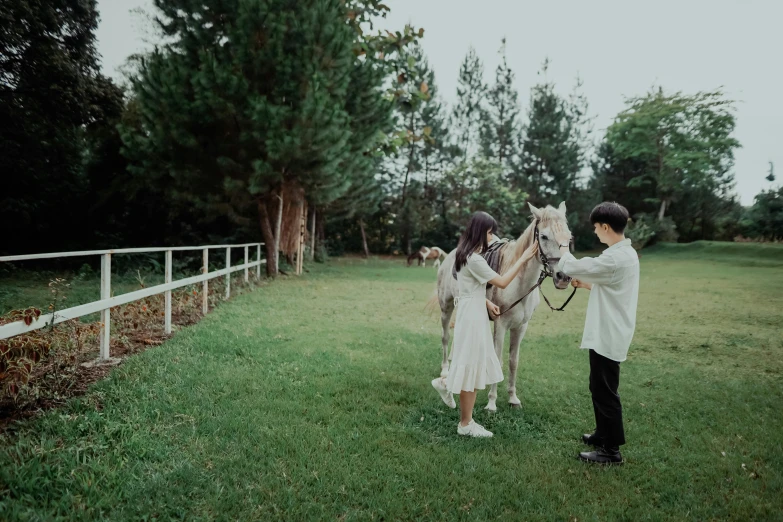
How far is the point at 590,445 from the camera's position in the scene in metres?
3.52

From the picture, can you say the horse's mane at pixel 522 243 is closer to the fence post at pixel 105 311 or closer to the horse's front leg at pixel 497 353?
the horse's front leg at pixel 497 353

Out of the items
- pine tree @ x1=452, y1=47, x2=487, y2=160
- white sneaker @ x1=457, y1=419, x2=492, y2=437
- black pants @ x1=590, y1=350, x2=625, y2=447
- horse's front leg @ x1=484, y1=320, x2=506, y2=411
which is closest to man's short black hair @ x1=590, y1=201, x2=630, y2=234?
black pants @ x1=590, y1=350, x2=625, y2=447

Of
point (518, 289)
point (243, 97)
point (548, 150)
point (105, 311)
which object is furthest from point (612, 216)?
point (548, 150)

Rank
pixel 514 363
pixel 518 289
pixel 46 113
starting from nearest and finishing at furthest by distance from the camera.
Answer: pixel 518 289 < pixel 514 363 < pixel 46 113

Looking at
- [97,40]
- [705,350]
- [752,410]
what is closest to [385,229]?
[97,40]

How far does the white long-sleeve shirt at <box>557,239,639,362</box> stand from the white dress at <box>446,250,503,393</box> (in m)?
0.66

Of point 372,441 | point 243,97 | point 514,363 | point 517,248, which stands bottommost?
point 372,441

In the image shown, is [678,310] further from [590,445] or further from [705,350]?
[590,445]

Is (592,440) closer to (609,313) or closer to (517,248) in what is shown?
(609,313)

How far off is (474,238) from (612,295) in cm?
102

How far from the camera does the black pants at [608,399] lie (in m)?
3.18

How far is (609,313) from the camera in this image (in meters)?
3.14

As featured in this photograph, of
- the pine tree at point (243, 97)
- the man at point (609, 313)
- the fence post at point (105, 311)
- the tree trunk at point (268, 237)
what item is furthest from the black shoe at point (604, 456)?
the tree trunk at point (268, 237)

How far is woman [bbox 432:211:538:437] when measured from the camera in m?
3.38
